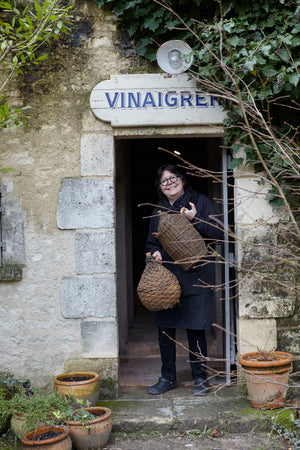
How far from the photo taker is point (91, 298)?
→ 441cm

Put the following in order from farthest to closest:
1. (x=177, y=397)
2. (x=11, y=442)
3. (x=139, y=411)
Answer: (x=177, y=397) → (x=139, y=411) → (x=11, y=442)

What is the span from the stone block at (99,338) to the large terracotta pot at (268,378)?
106 cm

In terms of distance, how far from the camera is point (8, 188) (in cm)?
445

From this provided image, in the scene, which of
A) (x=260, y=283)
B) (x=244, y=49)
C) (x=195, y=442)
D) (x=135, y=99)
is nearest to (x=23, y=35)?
(x=135, y=99)

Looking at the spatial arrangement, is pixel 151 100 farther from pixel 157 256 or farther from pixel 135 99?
pixel 157 256

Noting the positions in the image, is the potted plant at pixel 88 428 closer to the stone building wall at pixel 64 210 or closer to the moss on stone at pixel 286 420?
the stone building wall at pixel 64 210

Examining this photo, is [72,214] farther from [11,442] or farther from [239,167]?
[11,442]

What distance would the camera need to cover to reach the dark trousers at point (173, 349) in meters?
4.50

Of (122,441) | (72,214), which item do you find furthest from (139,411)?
(72,214)

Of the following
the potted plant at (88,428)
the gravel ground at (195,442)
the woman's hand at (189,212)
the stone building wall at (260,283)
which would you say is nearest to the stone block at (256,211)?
the stone building wall at (260,283)

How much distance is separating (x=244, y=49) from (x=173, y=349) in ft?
8.31

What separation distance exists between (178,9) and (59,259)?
2260mm

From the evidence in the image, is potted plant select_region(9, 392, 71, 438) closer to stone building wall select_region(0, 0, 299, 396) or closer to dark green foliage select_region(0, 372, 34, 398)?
dark green foliage select_region(0, 372, 34, 398)

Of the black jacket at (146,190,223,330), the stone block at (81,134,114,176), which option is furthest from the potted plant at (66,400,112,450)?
the stone block at (81,134,114,176)
